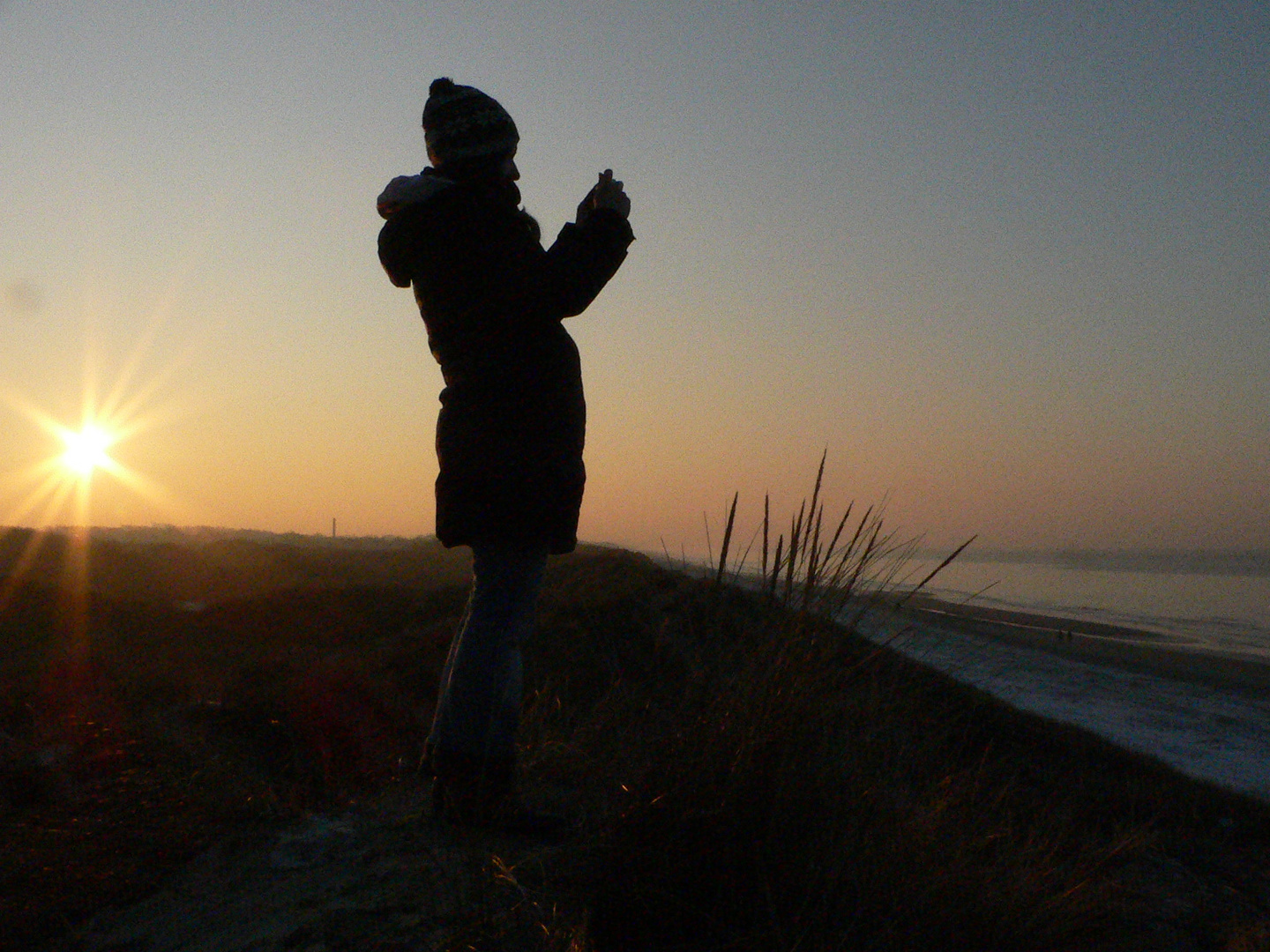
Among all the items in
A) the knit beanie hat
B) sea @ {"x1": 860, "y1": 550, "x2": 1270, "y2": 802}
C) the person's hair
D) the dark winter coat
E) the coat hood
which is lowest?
sea @ {"x1": 860, "y1": 550, "x2": 1270, "y2": 802}

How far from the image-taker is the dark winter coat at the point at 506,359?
1.99 metres

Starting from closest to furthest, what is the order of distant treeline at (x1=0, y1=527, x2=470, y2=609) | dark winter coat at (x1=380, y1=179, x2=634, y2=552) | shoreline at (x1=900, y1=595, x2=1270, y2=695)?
dark winter coat at (x1=380, y1=179, x2=634, y2=552) < distant treeline at (x1=0, y1=527, x2=470, y2=609) < shoreline at (x1=900, y1=595, x2=1270, y2=695)

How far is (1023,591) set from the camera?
3644cm

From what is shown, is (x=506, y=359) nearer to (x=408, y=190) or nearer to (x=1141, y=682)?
(x=408, y=190)

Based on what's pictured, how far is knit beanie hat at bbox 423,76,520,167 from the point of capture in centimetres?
211

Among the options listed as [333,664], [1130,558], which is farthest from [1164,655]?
[1130,558]

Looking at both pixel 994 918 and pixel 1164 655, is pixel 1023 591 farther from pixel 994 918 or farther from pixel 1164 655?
pixel 994 918

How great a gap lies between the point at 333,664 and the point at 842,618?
311 cm

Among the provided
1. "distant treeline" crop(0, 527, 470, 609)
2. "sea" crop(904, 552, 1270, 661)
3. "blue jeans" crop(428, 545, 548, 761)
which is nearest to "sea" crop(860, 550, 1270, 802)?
"sea" crop(904, 552, 1270, 661)

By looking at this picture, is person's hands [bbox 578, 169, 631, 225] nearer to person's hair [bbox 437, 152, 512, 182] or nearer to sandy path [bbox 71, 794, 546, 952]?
person's hair [bbox 437, 152, 512, 182]

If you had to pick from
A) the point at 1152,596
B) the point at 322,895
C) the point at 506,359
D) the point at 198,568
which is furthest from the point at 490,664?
the point at 1152,596

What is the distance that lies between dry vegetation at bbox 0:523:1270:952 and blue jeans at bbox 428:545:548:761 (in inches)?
9.3

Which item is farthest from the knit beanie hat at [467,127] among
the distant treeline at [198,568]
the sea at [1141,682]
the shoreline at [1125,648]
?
the shoreline at [1125,648]

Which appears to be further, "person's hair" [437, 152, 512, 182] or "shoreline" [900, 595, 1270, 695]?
"shoreline" [900, 595, 1270, 695]
